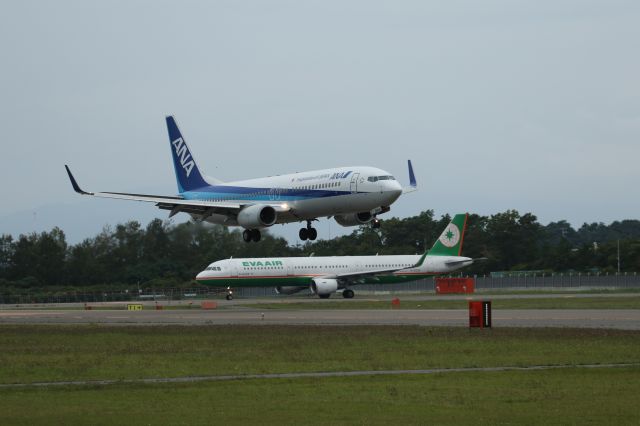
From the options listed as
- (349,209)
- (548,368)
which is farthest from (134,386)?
(349,209)

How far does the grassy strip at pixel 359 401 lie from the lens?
21547 millimetres

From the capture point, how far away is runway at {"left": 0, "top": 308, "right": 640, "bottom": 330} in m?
51.1

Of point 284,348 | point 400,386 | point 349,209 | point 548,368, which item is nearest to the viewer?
point 400,386

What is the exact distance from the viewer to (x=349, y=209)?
A: 56688 millimetres

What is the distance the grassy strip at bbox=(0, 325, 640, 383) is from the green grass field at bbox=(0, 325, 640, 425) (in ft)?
0.17

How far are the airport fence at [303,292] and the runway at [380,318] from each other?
37.9 m

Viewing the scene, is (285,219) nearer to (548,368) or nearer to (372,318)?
(372,318)

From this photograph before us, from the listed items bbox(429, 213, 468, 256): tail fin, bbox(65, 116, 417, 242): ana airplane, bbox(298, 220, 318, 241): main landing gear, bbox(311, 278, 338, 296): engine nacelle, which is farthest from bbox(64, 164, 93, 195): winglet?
bbox(429, 213, 468, 256): tail fin

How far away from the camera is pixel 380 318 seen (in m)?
58.2

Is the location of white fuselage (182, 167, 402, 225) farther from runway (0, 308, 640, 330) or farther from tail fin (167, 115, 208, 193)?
tail fin (167, 115, 208, 193)

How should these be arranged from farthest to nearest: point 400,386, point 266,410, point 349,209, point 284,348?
point 349,209 < point 284,348 < point 400,386 < point 266,410

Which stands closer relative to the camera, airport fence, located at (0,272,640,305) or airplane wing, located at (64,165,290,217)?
airplane wing, located at (64,165,290,217)

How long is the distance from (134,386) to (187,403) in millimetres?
3863

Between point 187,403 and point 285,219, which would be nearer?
point 187,403
